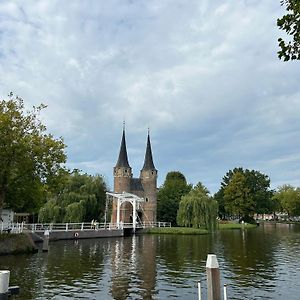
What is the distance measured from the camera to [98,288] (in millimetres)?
13898

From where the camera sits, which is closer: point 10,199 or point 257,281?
point 257,281

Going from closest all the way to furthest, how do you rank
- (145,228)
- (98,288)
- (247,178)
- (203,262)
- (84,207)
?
1. (98,288)
2. (203,262)
3. (84,207)
4. (145,228)
5. (247,178)

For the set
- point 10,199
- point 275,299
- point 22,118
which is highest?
point 22,118

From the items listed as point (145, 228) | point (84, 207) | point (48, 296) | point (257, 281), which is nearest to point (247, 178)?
point (145, 228)

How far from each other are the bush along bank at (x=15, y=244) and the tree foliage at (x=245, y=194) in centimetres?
5776

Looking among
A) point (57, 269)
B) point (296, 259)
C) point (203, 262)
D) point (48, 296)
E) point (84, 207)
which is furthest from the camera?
point (84, 207)

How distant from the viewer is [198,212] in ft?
166

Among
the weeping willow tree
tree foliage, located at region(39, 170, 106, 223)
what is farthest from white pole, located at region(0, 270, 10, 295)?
the weeping willow tree

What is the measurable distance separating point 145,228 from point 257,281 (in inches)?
1574

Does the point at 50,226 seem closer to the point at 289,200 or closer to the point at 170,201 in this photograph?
the point at 170,201

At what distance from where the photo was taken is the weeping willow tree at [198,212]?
5050cm

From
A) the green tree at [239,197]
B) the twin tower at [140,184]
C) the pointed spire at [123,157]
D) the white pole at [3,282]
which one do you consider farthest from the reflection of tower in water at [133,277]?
the green tree at [239,197]

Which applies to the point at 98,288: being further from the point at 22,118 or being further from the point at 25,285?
the point at 22,118

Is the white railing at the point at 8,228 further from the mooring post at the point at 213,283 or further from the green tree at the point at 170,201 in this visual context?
the green tree at the point at 170,201
